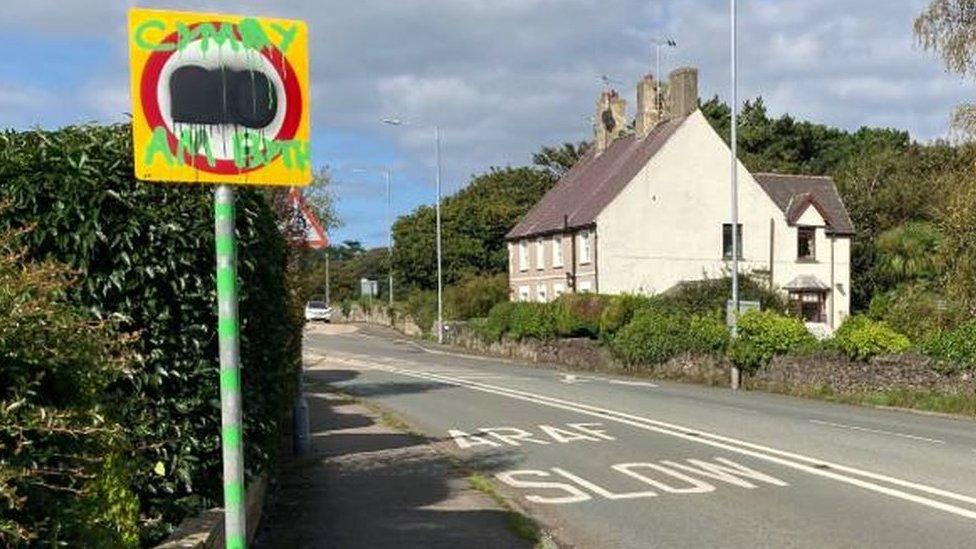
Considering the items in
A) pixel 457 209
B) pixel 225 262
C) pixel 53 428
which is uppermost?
pixel 457 209

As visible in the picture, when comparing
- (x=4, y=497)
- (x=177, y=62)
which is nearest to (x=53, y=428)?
(x=4, y=497)

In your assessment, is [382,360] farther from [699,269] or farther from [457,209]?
[457,209]

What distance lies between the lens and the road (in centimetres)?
911

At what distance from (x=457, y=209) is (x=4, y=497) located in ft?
242

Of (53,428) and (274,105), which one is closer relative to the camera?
(53,428)

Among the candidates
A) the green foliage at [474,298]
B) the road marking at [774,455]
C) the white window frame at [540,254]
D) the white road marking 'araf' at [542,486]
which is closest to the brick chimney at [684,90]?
the white window frame at [540,254]

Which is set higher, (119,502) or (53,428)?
(53,428)

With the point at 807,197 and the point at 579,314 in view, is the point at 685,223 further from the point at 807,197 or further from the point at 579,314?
the point at 579,314

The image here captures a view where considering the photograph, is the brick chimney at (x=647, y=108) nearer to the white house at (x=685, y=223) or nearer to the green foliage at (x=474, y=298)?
the white house at (x=685, y=223)

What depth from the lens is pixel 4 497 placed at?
3.08 meters

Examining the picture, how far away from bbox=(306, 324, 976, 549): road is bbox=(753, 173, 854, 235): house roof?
2533 centimetres

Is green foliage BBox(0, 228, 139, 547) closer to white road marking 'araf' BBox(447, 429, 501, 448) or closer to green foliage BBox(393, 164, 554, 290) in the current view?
white road marking 'araf' BBox(447, 429, 501, 448)

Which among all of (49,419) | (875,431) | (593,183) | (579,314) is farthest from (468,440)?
(593,183)

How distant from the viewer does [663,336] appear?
35344mm
